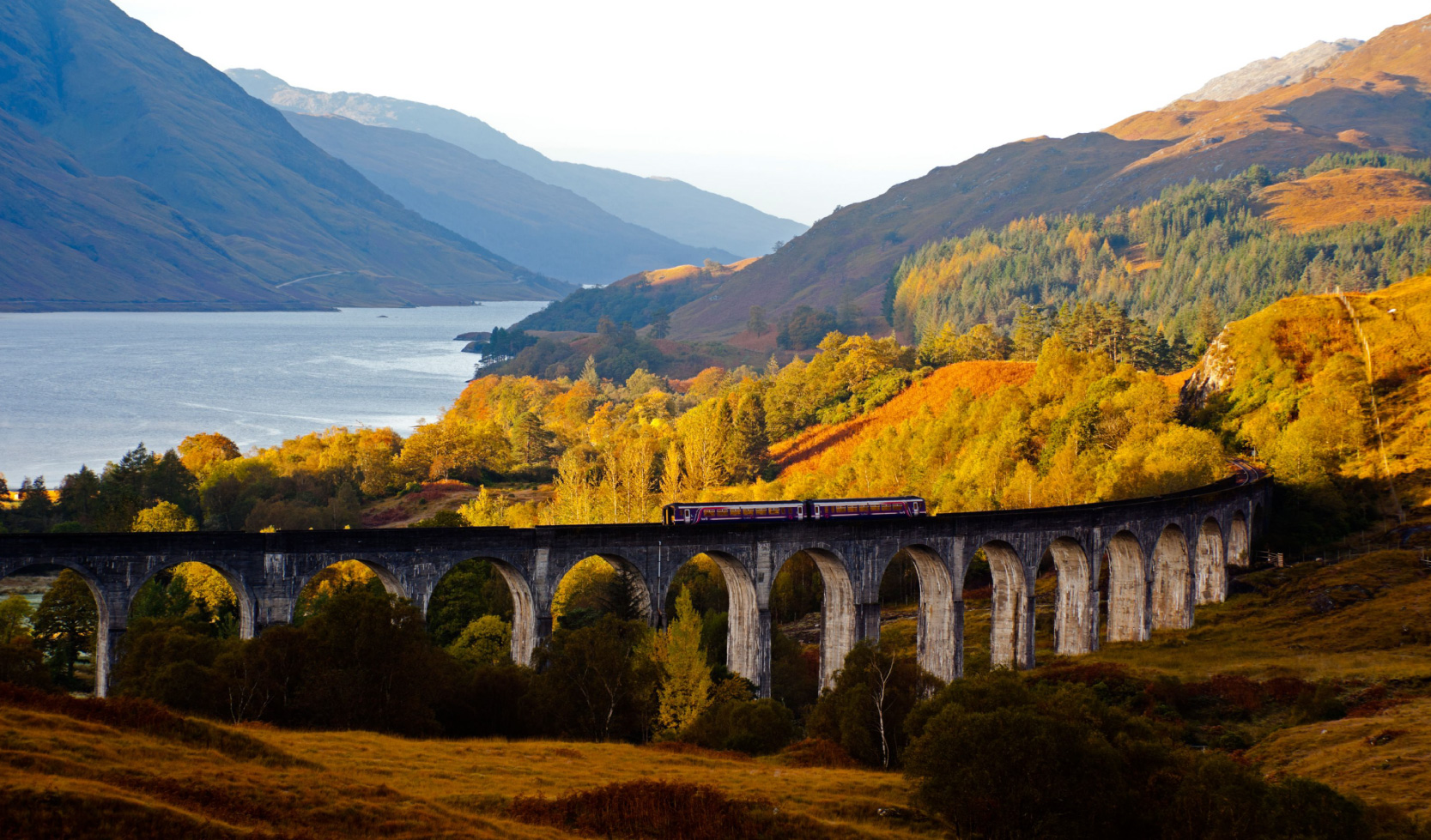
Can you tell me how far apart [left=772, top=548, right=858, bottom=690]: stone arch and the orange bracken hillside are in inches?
2679

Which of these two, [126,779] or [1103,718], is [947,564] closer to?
[1103,718]

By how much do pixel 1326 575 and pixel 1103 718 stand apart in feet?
163

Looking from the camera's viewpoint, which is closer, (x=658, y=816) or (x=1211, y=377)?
(x=658, y=816)

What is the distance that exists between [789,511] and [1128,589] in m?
29.2

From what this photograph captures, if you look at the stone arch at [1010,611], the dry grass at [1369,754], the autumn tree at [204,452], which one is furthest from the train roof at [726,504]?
the autumn tree at [204,452]

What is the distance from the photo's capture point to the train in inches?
2328

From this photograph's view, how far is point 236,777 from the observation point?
3105cm

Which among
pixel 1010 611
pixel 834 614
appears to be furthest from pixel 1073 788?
pixel 1010 611

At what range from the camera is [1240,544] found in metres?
91.7

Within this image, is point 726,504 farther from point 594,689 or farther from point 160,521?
point 160,521

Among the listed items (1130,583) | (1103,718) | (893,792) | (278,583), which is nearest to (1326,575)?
(1130,583)

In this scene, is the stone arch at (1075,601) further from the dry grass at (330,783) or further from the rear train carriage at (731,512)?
the dry grass at (330,783)

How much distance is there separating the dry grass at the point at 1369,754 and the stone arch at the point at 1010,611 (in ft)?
61.3

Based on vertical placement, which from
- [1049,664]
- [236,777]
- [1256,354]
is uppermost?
[1256,354]
